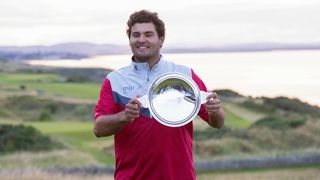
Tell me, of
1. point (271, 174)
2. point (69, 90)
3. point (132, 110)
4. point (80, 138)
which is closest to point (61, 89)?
point (69, 90)

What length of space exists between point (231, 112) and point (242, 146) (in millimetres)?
12580

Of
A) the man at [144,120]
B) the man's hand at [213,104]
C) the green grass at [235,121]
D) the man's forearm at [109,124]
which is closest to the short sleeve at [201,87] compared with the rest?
Result: the man at [144,120]

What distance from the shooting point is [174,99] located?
388cm

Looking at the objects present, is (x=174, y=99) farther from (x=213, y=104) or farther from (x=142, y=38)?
(x=142, y=38)

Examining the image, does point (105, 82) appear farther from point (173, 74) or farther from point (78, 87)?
point (78, 87)

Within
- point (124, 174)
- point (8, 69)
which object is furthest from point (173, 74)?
point (8, 69)

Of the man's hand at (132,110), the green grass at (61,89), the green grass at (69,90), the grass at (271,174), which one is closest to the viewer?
the man's hand at (132,110)

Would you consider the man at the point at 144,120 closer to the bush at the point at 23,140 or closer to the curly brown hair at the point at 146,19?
the curly brown hair at the point at 146,19

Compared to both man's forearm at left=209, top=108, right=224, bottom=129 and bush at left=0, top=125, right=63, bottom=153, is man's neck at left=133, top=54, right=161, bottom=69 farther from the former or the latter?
bush at left=0, top=125, right=63, bottom=153

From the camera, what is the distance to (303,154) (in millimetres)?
22609

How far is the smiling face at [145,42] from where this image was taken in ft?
12.6

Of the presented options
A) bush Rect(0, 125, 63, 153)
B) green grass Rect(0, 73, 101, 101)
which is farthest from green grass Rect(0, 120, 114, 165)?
green grass Rect(0, 73, 101, 101)

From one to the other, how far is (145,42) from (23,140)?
26052mm

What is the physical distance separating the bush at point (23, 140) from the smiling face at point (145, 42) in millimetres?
24858
